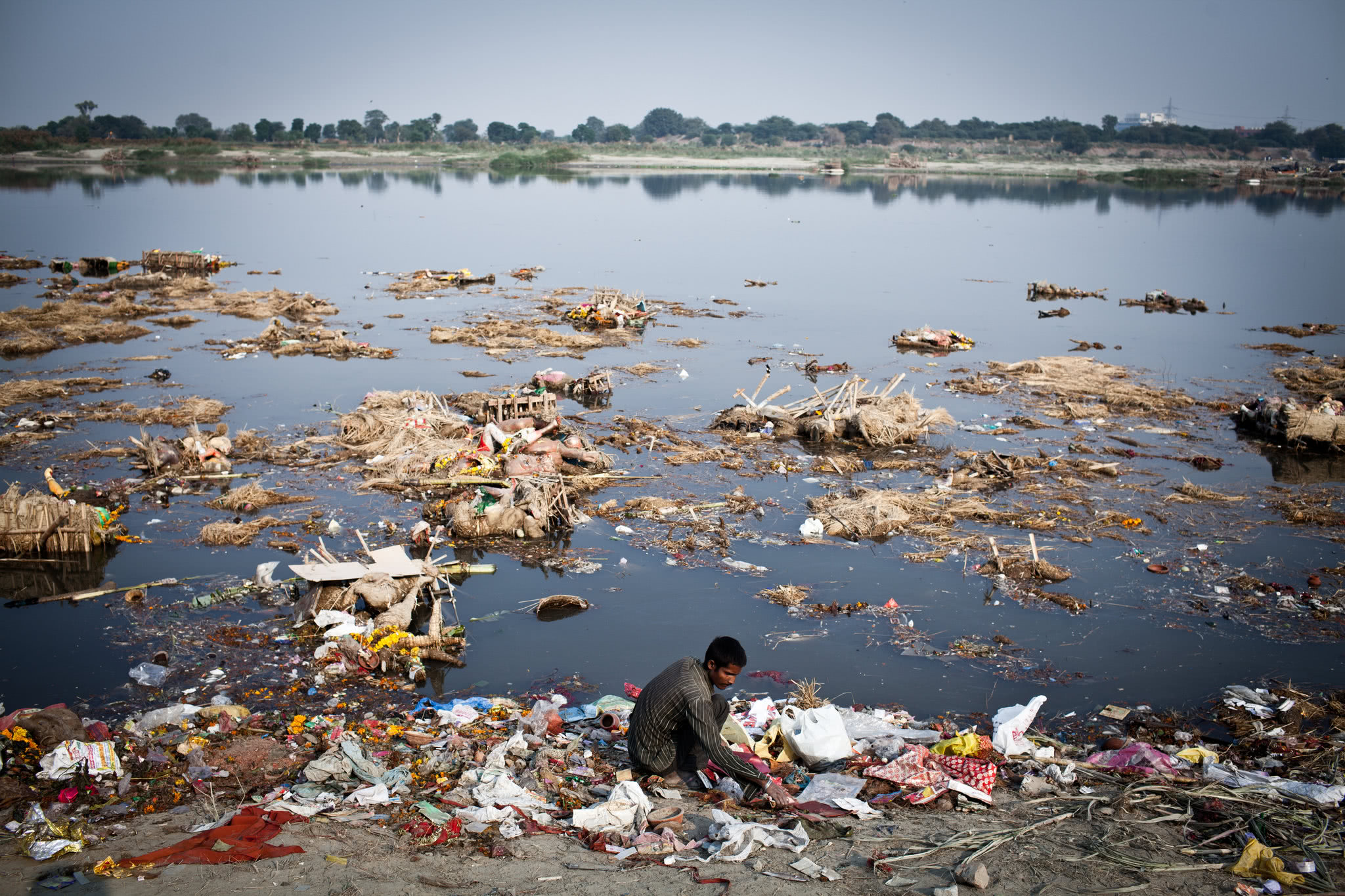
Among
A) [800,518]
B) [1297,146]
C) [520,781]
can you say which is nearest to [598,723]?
[520,781]

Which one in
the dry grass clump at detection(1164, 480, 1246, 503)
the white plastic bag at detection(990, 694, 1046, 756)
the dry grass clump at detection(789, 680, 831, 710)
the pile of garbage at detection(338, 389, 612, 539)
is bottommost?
the dry grass clump at detection(789, 680, 831, 710)

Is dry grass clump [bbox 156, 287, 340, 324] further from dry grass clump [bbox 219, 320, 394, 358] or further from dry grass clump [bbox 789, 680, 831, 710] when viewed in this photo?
dry grass clump [bbox 789, 680, 831, 710]

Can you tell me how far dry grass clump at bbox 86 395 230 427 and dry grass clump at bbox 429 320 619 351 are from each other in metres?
6.62

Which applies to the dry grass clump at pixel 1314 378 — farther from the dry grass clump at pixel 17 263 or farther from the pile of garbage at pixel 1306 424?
the dry grass clump at pixel 17 263

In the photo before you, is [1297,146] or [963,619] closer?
[963,619]

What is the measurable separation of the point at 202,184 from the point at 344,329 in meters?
57.7

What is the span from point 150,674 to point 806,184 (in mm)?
86415

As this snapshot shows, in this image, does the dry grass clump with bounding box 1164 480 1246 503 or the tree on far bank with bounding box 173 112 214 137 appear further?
the tree on far bank with bounding box 173 112 214 137

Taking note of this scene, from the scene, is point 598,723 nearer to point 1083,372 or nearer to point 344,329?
point 1083,372

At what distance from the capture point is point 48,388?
622 inches

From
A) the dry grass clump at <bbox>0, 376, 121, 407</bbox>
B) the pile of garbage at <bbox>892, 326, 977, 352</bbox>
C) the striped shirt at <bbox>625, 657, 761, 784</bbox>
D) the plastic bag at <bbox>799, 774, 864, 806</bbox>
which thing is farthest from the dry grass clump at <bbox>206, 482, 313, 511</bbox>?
the pile of garbage at <bbox>892, 326, 977, 352</bbox>

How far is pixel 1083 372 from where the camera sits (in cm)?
1902

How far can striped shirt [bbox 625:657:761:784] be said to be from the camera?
5.43m

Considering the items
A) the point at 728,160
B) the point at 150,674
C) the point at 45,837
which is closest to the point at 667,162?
the point at 728,160
